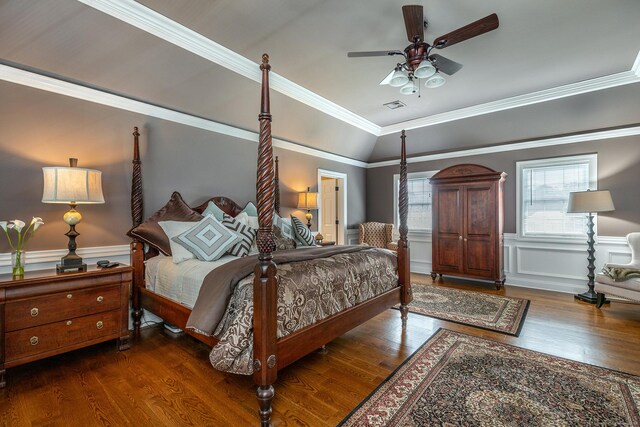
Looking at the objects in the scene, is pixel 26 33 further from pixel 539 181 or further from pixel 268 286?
pixel 539 181

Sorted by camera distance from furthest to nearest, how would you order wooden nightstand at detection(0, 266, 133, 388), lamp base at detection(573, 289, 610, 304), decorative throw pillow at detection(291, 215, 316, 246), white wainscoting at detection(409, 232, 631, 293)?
white wainscoting at detection(409, 232, 631, 293)
lamp base at detection(573, 289, 610, 304)
decorative throw pillow at detection(291, 215, 316, 246)
wooden nightstand at detection(0, 266, 133, 388)

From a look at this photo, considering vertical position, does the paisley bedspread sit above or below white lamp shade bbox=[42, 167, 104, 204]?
below

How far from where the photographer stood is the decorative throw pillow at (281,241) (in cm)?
344

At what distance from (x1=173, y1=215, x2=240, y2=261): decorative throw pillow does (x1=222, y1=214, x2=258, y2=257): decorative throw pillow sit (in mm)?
79

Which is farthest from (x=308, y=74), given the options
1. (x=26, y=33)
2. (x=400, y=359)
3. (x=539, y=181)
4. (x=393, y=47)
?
(x=539, y=181)

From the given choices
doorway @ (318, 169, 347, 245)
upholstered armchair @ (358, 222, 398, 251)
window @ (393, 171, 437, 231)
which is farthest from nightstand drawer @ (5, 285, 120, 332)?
window @ (393, 171, 437, 231)

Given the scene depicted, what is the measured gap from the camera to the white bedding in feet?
7.50

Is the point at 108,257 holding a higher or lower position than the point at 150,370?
higher

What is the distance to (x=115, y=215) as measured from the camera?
309 centimetres

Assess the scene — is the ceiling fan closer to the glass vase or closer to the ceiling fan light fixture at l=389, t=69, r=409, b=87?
the ceiling fan light fixture at l=389, t=69, r=409, b=87

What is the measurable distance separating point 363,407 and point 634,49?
438 cm

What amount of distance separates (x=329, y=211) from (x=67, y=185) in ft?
15.1

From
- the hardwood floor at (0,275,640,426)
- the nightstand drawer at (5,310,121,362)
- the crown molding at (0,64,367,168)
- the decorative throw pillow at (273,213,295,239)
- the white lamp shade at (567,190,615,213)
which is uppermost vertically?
the crown molding at (0,64,367,168)

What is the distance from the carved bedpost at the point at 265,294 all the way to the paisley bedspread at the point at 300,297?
8cm
